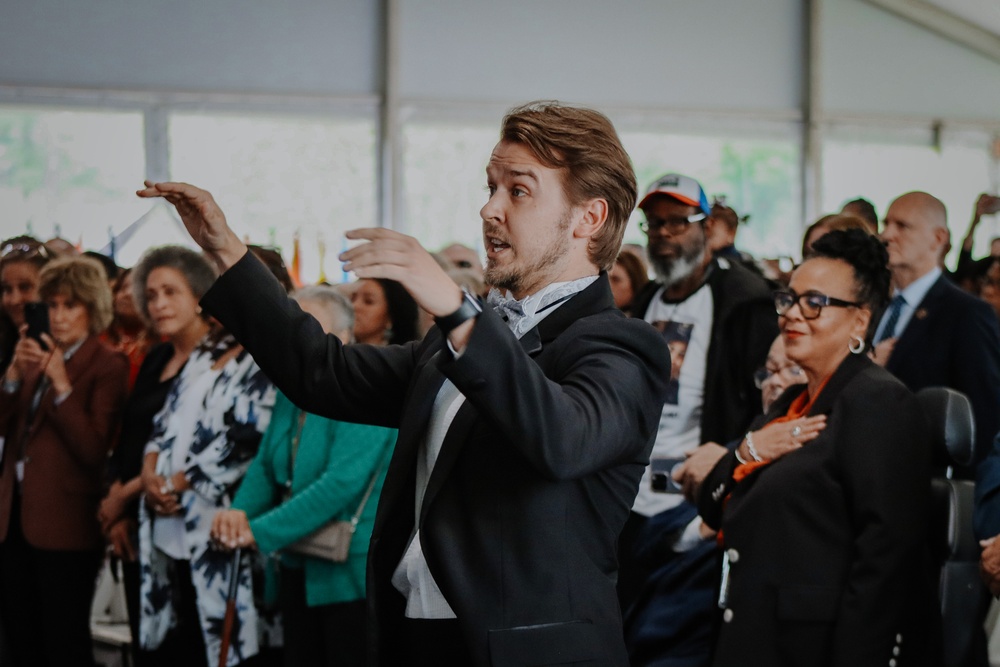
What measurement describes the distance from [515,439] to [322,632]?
237 centimetres

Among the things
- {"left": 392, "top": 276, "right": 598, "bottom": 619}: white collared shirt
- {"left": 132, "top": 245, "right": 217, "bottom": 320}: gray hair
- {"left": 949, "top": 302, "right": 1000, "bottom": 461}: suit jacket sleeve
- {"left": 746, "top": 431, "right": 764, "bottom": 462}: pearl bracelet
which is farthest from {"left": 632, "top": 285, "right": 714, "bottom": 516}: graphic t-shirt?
{"left": 392, "top": 276, "right": 598, "bottom": 619}: white collared shirt

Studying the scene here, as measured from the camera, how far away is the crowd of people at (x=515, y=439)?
1831 mm

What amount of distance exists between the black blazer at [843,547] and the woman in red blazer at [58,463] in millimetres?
2722

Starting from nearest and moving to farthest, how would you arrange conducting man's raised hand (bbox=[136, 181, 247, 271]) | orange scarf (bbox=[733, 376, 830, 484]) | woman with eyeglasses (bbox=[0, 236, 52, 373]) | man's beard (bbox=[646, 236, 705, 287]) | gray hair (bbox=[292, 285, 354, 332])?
1. conducting man's raised hand (bbox=[136, 181, 247, 271])
2. orange scarf (bbox=[733, 376, 830, 484])
3. gray hair (bbox=[292, 285, 354, 332])
4. man's beard (bbox=[646, 236, 705, 287])
5. woman with eyeglasses (bbox=[0, 236, 52, 373])

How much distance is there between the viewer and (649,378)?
6.16 ft

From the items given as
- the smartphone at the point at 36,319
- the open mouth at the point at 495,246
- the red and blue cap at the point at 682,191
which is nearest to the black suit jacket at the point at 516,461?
the open mouth at the point at 495,246

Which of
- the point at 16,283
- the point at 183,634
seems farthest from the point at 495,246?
the point at 16,283

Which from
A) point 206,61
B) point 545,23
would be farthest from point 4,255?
point 545,23

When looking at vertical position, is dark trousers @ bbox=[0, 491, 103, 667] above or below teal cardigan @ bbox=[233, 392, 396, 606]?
below

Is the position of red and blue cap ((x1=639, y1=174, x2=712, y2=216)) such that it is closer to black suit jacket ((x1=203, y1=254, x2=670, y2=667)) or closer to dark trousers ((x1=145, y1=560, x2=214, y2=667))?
dark trousers ((x1=145, y1=560, x2=214, y2=667))

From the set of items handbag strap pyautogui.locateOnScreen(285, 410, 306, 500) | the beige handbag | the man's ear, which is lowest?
the beige handbag

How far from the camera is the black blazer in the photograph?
9.43 feet

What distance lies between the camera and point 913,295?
13.7 ft

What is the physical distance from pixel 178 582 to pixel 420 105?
21.7 feet
